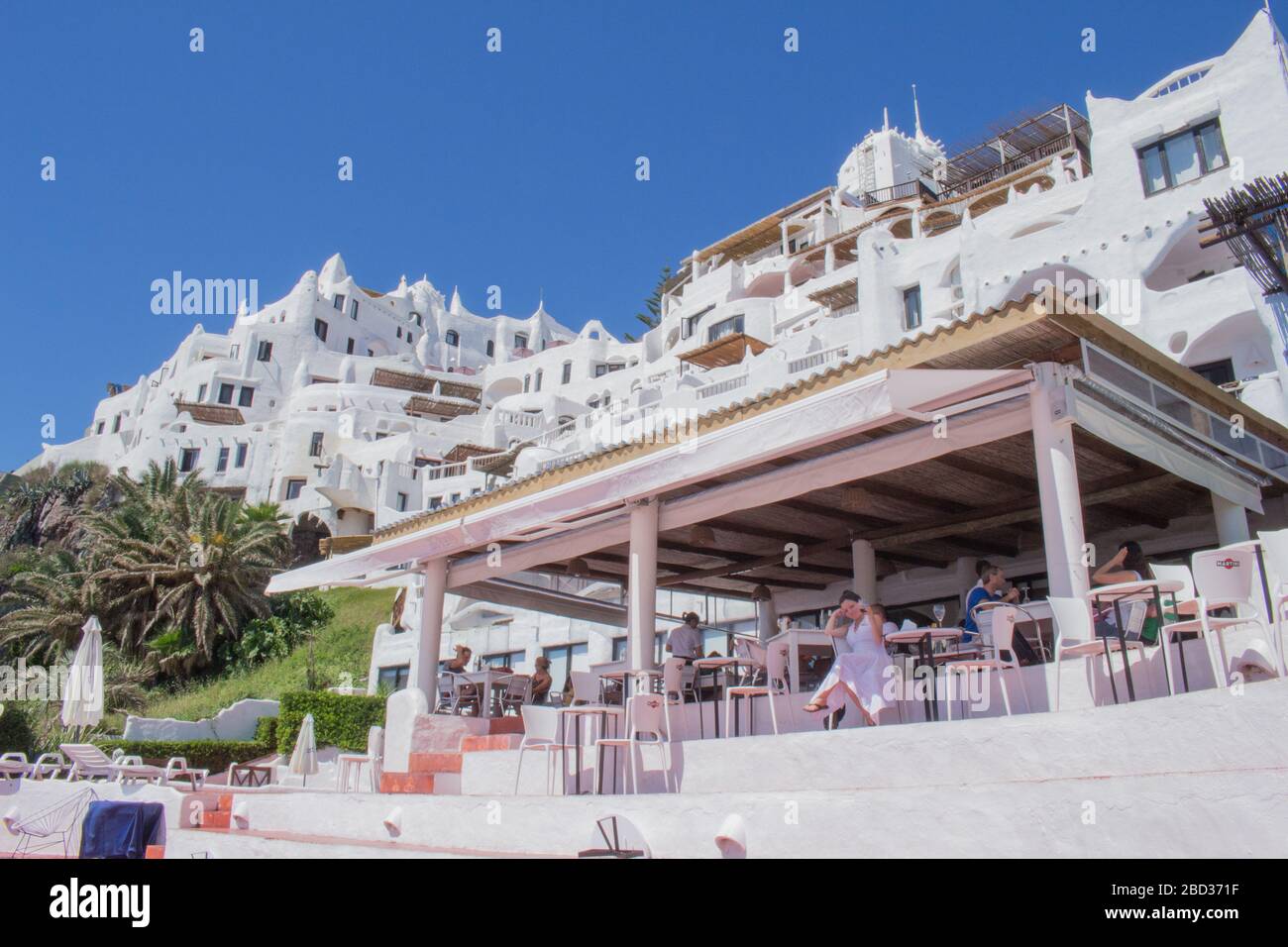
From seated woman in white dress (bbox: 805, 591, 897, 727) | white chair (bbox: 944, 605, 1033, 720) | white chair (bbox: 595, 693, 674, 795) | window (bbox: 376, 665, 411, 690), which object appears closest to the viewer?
white chair (bbox: 944, 605, 1033, 720)

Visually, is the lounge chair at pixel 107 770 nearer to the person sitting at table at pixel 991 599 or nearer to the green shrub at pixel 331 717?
the green shrub at pixel 331 717

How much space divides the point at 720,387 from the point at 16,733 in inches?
885

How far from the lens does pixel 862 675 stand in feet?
24.2

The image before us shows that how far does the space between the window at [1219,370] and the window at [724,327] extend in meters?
25.5

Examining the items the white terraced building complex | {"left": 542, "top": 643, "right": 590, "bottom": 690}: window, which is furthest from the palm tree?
{"left": 542, "top": 643, "right": 590, "bottom": 690}: window

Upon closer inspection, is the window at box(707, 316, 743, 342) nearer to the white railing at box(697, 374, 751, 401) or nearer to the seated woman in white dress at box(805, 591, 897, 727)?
the white railing at box(697, 374, 751, 401)

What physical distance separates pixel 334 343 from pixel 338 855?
226 ft

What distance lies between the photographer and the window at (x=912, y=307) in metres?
29.9

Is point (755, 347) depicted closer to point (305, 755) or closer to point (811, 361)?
point (811, 361)

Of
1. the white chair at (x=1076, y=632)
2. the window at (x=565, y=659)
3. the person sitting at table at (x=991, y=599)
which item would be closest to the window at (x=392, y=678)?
the window at (x=565, y=659)

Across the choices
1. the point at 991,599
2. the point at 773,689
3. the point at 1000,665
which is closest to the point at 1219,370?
the point at 991,599

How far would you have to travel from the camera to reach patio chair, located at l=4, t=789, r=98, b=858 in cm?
1014

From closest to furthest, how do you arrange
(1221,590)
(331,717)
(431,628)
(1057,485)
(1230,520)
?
(1221,590), (1057,485), (1230,520), (431,628), (331,717)

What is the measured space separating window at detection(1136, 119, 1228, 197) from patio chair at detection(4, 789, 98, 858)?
25642mm
